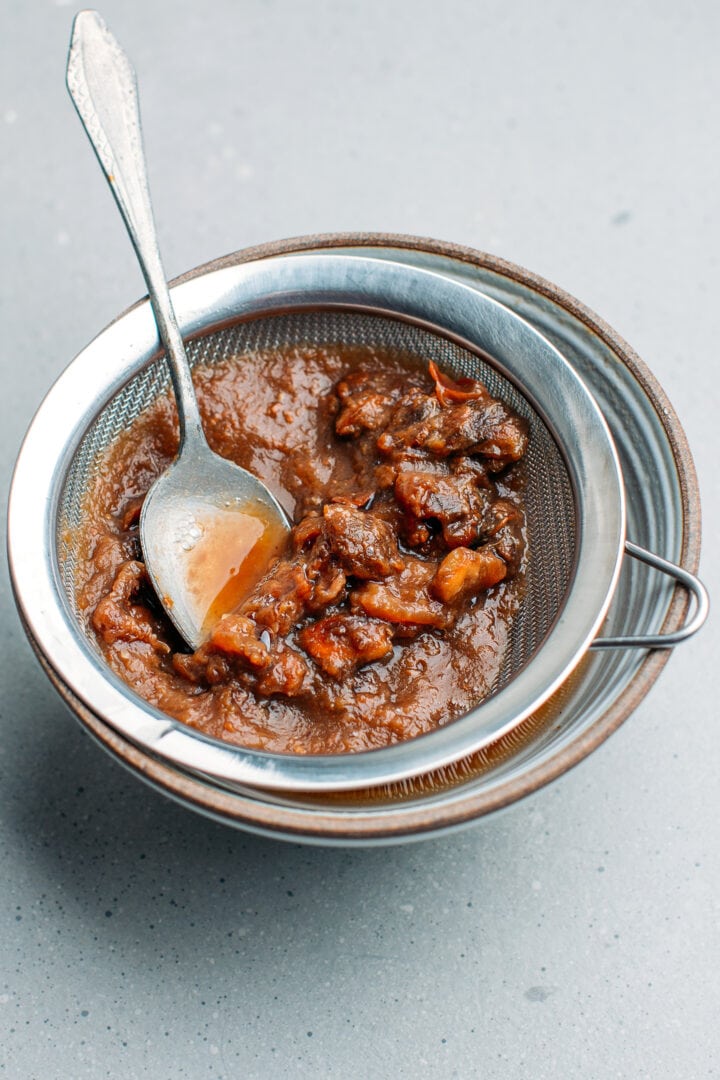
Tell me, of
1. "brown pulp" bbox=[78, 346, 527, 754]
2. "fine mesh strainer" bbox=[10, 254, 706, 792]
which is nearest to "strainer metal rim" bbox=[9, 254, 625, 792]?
"fine mesh strainer" bbox=[10, 254, 706, 792]

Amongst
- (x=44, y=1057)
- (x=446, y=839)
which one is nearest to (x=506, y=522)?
(x=446, y=839)

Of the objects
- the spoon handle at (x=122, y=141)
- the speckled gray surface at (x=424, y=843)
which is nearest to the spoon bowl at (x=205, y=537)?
the spoon handle at (x=122, y=141)

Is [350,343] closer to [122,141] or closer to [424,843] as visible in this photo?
[122,141]

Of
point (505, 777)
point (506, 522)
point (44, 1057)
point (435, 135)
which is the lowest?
point (44, 1057)

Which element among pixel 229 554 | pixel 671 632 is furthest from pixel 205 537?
pixel 671 632

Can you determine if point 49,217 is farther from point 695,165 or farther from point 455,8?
point 695,165

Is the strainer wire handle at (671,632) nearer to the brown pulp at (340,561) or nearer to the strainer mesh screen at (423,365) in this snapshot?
the strainer mesh screen at (423,365)

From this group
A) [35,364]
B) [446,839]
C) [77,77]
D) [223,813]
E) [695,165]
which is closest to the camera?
[223,813]

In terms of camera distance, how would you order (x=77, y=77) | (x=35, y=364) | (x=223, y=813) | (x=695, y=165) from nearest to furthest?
(x=223, y=813)
(x=77, y=77)
(x=35, y=364)
(x=695, y=165)
